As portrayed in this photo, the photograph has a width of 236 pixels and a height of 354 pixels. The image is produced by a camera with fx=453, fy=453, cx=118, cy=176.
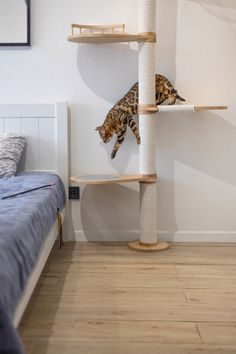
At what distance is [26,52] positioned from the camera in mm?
3076

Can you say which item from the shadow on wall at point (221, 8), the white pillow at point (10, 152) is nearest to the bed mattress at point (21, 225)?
the white pillow at point (10, 152)

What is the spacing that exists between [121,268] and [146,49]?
137 centimetres

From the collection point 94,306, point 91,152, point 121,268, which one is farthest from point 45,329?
point 91,152

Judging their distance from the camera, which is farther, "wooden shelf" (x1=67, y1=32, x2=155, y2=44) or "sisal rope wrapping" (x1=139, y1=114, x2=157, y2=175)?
"sisal rope wrapping" (x1=139, y1=114, x2=157, y2=175)

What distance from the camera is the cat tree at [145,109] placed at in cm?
283

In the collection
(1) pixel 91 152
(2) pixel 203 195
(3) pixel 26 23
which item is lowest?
(2) pixel 203 195

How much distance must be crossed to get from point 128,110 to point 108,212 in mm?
732

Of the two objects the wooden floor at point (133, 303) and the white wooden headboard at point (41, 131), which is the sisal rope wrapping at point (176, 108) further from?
the wooden floor at point (133, 303)

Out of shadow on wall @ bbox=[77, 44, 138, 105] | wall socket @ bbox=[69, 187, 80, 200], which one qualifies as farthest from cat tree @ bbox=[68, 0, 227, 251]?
wall socket @ bbox=[69, 187, 80, 200]

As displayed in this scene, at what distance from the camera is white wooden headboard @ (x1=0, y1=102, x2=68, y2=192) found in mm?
3061

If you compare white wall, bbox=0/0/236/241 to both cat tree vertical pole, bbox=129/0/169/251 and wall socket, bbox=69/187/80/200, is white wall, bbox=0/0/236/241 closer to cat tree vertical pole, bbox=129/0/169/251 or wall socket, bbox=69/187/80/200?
wall socket, bbox=69/187/80/200

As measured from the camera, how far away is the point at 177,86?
3.08 meters

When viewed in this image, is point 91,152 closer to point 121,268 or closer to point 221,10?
point 121,268

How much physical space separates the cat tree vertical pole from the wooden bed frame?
525 millimetres
